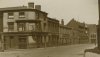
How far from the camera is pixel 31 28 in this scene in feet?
85.0

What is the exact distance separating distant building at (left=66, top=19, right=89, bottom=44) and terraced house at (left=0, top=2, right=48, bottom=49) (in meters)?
13.9

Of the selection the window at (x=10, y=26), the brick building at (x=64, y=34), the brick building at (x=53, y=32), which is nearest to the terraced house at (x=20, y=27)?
the window at (x=10, y=26)

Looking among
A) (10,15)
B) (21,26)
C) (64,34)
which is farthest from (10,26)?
(64,34)

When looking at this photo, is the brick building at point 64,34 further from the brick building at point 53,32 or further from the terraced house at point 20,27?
the terraced house at point 20,27

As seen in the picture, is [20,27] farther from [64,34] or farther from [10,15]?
[64,34]

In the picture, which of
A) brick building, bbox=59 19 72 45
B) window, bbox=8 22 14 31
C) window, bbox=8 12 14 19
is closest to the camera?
window, bbox=8 22 14 31

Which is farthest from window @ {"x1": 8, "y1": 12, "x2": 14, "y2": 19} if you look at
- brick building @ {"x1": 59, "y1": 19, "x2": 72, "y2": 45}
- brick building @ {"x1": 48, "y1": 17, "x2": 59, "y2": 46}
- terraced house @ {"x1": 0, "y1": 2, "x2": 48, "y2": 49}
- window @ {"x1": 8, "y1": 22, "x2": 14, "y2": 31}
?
brick building @ {"x1": 59, "y1": 19, "x2": 72, "y2": 45}

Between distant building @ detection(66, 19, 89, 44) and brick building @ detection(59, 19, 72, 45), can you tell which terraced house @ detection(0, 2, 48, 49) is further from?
distant building @ detection(66, 19, 89, 44)

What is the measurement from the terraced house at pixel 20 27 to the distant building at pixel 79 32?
548 inches

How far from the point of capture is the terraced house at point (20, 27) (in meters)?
25.7

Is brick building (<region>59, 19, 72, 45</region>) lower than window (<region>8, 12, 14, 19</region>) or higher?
lower

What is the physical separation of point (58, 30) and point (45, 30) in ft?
23.9

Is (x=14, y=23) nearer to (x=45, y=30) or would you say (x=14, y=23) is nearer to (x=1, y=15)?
(x=1, y=15)

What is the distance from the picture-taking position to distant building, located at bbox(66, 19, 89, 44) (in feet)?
133
